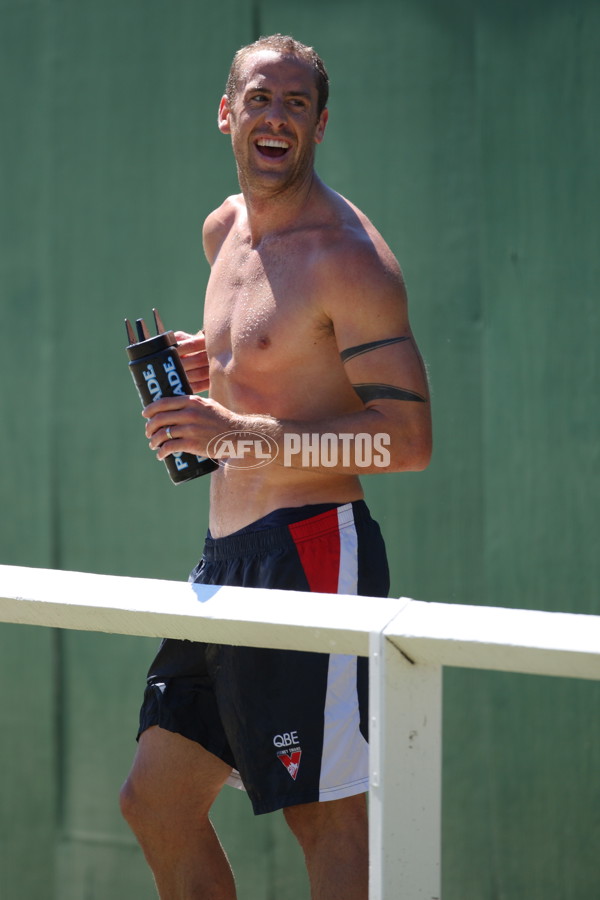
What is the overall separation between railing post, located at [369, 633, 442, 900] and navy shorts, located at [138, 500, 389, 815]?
3.32 feet

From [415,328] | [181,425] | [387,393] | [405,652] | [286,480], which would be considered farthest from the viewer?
[415,328]

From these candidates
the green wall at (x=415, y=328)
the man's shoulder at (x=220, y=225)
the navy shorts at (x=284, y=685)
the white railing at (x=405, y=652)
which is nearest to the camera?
the white railing at (x=405, y=652)

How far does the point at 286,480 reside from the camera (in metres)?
2.36

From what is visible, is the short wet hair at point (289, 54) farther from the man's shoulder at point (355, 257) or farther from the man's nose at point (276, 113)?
the man's shoulder at point (355, 257)

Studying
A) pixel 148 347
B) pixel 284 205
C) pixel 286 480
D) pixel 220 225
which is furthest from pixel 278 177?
pixel 286 480

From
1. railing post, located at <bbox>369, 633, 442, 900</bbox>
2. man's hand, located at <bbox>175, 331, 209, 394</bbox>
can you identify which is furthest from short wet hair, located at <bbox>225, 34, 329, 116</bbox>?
railing post, located at <bbox>369, 633, 442, 900</bbox>

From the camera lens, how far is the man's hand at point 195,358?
2633 millimetres

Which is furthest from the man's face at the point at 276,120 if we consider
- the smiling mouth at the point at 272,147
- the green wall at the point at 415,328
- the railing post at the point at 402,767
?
the railing post at the point at 402,767

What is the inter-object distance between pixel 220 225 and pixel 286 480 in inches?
27.3

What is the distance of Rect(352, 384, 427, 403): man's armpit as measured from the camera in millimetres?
2250

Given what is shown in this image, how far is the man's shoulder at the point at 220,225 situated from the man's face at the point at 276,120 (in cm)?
26

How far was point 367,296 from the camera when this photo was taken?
2.27 meters

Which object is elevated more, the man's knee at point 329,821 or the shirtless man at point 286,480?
the shirtless man at point 286,480

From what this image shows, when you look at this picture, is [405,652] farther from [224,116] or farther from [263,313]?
[224,116]
